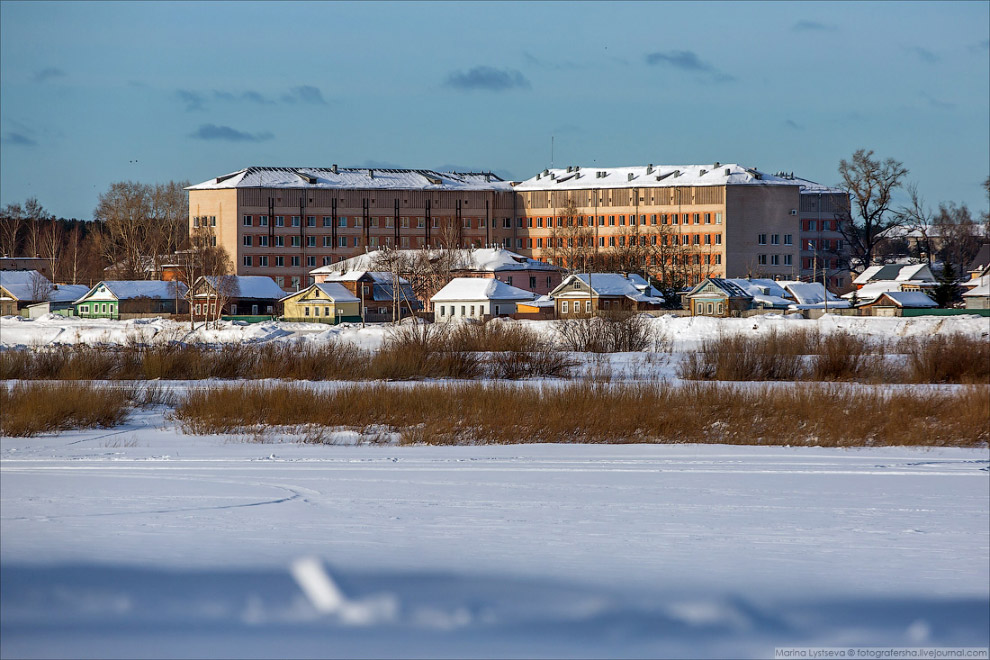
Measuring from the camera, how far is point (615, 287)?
74.5m

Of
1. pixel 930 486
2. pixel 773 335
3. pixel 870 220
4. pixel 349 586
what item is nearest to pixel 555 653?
pixel 349 586

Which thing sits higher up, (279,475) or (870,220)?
(870,220)

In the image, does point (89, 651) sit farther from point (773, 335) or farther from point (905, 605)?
point (773, 335)

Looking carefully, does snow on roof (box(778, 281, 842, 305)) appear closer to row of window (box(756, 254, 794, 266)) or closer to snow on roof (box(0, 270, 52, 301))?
row of window (box(756, 254, 794, 266))

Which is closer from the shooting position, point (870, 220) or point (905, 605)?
point (905, 605)

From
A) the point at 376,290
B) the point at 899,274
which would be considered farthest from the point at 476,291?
the point at 899,274

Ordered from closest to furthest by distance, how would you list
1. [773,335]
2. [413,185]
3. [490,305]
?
[773,335] < [490,305] < [413,185]

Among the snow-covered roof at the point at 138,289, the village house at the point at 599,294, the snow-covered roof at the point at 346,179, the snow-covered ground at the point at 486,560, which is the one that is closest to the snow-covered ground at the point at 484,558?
the snow-covered ground at the point at 486,560

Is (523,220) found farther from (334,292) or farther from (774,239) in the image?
(334,292)

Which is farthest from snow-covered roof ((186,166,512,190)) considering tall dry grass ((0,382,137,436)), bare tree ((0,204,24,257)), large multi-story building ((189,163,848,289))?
tall dry grass ((0,382,137,436))

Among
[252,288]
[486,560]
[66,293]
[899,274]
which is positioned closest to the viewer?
[486,560]

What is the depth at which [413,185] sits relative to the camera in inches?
A: 4547

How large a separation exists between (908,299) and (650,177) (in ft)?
162

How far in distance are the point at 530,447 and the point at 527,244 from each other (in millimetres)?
102067
